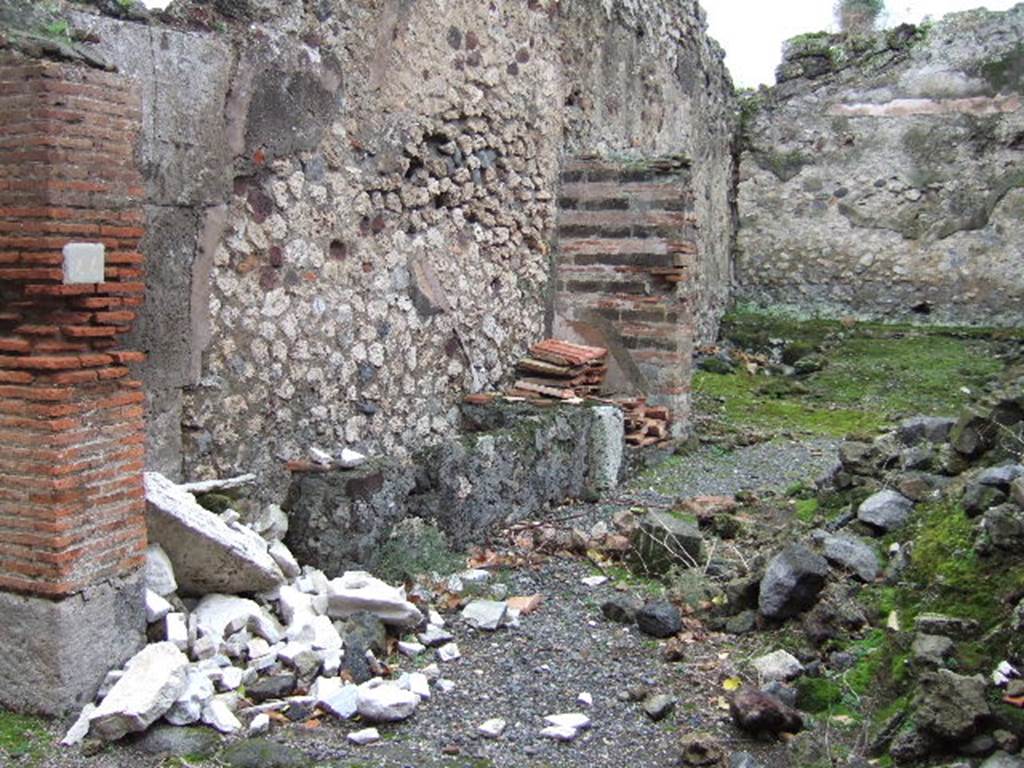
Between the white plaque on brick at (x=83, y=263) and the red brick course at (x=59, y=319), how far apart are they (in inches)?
1.1

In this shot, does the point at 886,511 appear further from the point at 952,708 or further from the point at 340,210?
the point at 340,210

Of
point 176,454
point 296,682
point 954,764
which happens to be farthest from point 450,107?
point 954,764

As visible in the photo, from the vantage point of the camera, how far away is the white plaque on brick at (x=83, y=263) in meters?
3.49

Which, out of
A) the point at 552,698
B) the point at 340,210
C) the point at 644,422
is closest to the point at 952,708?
the point at 552,698

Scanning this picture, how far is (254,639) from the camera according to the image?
13.4 feet

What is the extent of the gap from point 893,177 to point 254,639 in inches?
421

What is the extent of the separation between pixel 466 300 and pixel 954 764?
427cm

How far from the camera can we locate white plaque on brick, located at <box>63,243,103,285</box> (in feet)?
11.5

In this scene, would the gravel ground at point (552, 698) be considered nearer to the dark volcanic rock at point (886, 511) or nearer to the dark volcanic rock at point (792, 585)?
the dark volcanic rock at point (792, 585)

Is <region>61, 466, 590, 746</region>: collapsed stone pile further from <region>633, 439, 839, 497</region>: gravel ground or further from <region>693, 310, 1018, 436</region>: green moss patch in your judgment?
<region>693, 310, 1018, 436</region>: green moss patch

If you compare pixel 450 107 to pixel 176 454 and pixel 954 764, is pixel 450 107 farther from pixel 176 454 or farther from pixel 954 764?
pixel 954 764

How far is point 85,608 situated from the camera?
361cm

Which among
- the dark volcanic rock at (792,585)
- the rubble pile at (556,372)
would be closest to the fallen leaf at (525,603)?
the dark volcanic rock at (792,585)

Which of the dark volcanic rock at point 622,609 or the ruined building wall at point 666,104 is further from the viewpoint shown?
the ruined building wall at point 666,104
